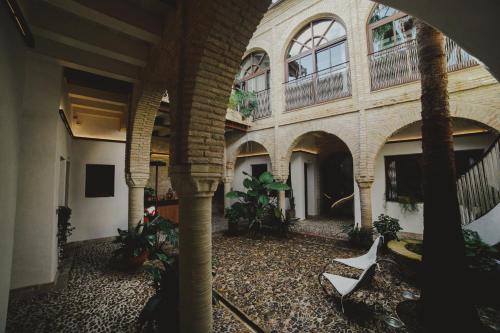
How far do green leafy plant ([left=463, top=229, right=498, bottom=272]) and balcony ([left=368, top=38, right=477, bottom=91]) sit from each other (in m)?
4.45

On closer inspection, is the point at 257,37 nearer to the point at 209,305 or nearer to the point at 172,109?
the point at 172,109

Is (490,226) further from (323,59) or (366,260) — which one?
(323,59)

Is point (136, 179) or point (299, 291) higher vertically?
point (136, 179)

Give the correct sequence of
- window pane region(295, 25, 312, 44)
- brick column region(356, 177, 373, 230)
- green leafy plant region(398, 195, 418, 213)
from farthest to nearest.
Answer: window pane region(295, 25, 312, 44) → green leafy plant region(398, 195, 418, 213) → brick column region(356, 177, 373, 230)

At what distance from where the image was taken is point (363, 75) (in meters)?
6.87

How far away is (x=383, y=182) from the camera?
335 inches

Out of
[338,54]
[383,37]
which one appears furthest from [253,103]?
[383,37]

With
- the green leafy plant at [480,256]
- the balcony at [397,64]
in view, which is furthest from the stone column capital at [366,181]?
the green leafy plant at [480,256]

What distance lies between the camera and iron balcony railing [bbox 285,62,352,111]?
7.46 meters

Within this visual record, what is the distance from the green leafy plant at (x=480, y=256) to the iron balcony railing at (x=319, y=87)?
16.9 feet

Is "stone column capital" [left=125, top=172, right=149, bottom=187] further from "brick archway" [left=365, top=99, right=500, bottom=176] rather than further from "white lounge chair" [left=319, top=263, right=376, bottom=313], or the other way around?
"brick archway" [left=365, top=99, right=500, bottom=176]

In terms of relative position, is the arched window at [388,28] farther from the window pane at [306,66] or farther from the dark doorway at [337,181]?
the dark doorway at [337,181]

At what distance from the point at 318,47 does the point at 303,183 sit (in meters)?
5.93

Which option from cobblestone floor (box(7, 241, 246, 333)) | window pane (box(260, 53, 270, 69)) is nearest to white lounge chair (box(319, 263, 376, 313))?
cobblestone floor (box(7, 241, 246, 333))
